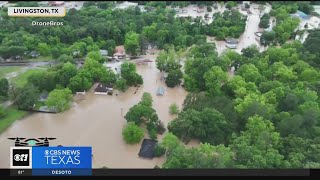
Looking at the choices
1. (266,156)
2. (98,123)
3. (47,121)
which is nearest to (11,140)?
(47,121)

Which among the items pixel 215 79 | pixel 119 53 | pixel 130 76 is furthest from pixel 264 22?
pixel 130 76

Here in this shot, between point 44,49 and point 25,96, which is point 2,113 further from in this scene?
point 44,49

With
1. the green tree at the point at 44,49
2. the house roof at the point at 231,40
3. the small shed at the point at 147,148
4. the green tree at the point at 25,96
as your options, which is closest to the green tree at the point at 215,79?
the small shed at the point at 147,148

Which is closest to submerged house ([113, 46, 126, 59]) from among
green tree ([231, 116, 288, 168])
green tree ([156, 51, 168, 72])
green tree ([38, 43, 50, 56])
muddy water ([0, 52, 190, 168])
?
green tree ([156, 51, 168, 72])

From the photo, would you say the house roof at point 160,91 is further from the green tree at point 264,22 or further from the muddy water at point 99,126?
the green tree at point 264,22

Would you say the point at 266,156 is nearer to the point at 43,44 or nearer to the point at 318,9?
the point at 43,44
